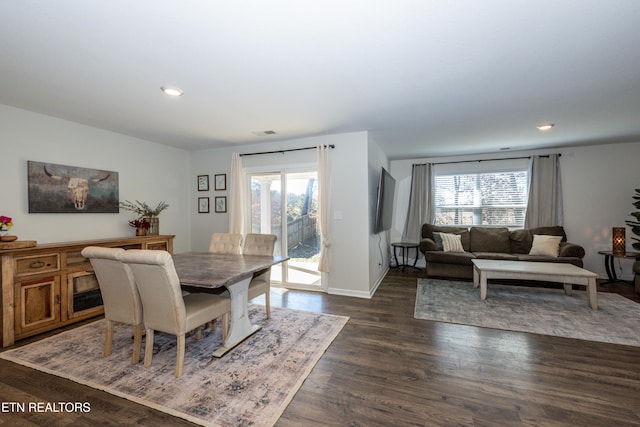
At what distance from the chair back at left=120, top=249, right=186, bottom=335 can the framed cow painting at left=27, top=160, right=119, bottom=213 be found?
2196 mm

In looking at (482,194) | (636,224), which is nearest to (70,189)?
(482,194)

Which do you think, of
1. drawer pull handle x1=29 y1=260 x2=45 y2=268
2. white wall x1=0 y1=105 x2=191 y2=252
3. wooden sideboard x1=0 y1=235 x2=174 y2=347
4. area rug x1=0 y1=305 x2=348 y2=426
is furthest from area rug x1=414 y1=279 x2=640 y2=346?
white wall x1=0 y1=105 x2=191 y2=252

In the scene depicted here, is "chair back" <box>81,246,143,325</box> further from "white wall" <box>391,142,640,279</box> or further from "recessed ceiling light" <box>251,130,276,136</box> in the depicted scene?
"white wall" <box>391,142,640,279</box>

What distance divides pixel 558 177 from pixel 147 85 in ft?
22.1

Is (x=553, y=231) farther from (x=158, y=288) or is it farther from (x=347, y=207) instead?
(x=158, y=288)

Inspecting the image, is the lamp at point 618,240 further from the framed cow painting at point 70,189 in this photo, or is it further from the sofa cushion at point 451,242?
the framed cow painting at point 70,189

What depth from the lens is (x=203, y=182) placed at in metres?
5.09

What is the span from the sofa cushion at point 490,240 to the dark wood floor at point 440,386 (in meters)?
2.76

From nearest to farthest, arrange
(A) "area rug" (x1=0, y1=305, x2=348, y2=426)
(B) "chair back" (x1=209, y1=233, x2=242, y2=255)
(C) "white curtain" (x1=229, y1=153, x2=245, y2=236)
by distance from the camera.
A: (A) "area rug" (x1=0, y1=305, x2=348, y2=426)
(B) "chair back" (x1=209, y1=233, x2=242, y2=255)
(C) "white curtain" (x1=229, y1=153, x2=245, y2=236)

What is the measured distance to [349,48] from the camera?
1926 millimetres

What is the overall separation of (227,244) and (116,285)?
4.94 feet

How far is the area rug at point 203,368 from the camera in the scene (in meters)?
1.75

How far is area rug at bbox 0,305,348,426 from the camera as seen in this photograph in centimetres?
175

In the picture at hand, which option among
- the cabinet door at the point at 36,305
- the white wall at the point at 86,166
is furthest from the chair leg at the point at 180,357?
the white wall at the point at 86,166
